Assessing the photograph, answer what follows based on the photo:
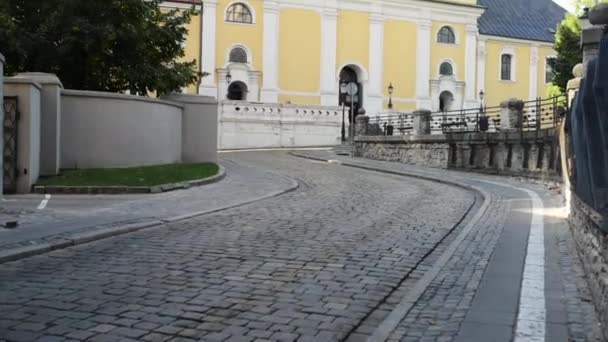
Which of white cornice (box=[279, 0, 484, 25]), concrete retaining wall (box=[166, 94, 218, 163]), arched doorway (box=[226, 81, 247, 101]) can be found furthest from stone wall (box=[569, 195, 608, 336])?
white cornice (box=[279, 0, 484, 25])

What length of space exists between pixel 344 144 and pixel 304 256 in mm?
33620

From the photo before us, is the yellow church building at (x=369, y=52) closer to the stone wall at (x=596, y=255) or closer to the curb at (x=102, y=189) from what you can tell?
the curb at (x=102, y=189)

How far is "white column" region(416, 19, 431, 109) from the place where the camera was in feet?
188

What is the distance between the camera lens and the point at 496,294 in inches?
251

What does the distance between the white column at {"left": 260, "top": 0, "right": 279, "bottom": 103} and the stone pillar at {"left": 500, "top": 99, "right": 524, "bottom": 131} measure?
29.1m

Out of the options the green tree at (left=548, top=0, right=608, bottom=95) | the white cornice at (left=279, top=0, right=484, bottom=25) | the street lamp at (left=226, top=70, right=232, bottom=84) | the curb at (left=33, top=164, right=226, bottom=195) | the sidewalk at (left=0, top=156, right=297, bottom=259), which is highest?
the white cornice at (left=279, top=0, right=484, bottom=25)

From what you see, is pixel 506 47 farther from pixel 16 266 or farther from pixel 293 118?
pixel 16 266

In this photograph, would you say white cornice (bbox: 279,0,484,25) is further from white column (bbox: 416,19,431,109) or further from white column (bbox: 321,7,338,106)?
white column (bbox: 416,19,431,109)

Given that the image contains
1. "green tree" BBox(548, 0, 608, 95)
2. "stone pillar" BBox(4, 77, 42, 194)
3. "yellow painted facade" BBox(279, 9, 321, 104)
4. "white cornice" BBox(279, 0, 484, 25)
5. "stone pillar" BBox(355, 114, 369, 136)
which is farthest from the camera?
"white cornice" BBox(279, 0, 484, 25)

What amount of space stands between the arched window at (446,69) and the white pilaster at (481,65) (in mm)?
3494

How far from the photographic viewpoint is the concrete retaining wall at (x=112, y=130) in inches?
701

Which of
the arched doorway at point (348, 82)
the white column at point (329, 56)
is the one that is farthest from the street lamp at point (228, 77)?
the arched doorway at point (348, 82)

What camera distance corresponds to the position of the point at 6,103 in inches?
566

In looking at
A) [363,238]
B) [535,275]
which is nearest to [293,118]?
[363,238]
